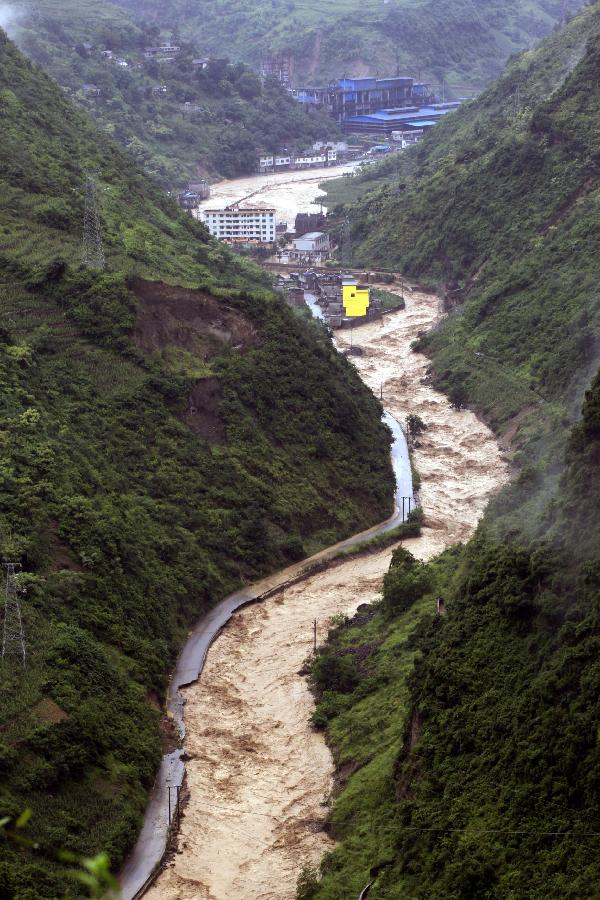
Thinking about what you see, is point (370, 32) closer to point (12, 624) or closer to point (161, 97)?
point (161, 97)

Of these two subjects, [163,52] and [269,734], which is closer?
[269,734]

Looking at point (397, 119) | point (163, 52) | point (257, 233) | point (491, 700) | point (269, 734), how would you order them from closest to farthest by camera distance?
point (491, 700)
point (269, 734)
point (257, 233)
point (163, 52)
point (397, 119)

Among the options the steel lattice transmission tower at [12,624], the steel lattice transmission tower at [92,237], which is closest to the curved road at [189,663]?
the steel lattice transmission tower at [12,624]

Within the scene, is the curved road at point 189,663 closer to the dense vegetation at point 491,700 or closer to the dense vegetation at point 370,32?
the dense vegetation at point 491,700

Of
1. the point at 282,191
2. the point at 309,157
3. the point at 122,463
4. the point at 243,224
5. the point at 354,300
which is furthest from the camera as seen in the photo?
the point at 309,157

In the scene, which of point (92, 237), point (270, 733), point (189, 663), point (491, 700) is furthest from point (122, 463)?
point (491, 700)

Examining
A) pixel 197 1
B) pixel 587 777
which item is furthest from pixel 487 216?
pixel 197 1
